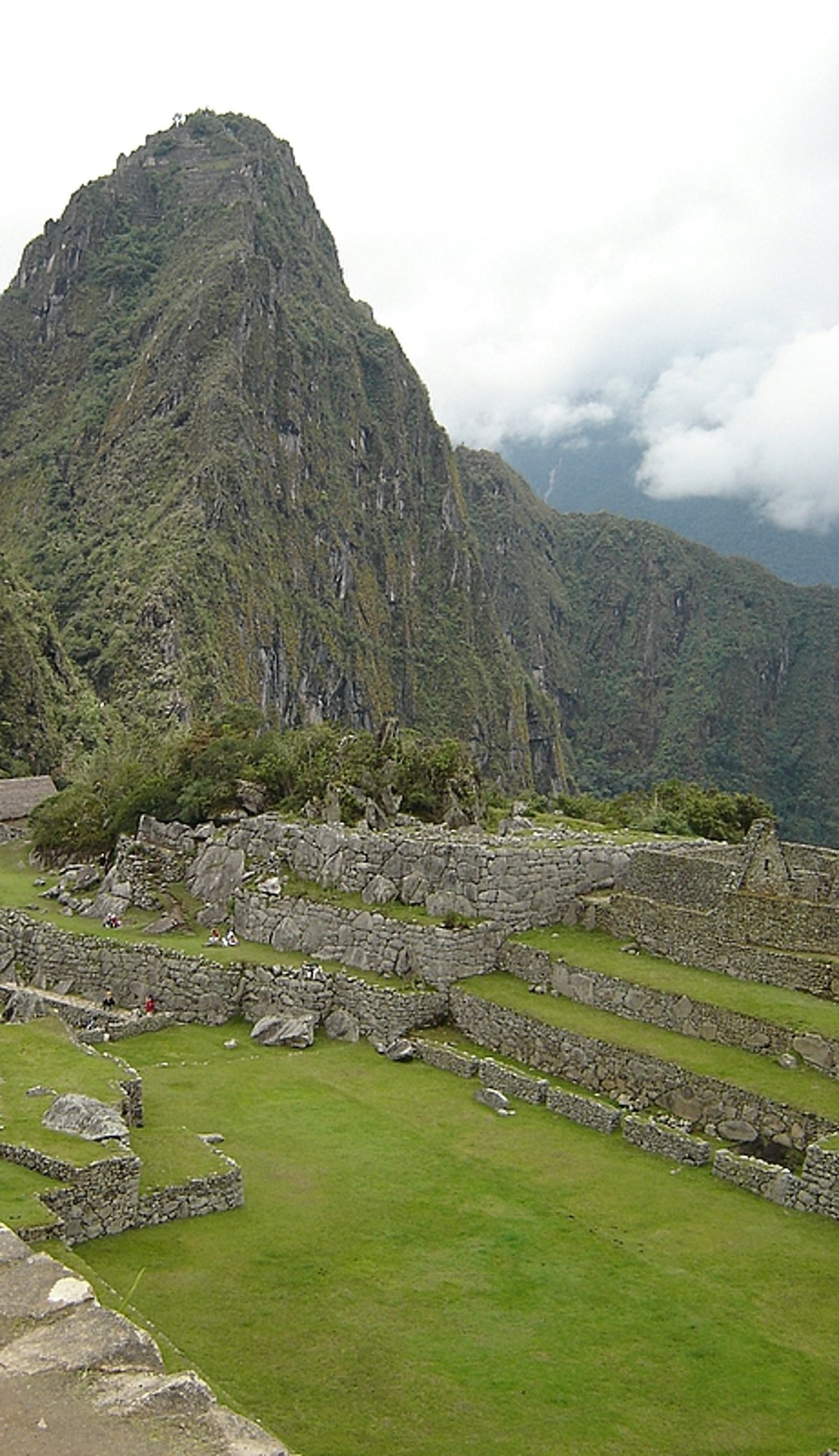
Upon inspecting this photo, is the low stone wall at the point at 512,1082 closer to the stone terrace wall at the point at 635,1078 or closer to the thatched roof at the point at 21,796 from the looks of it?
the stone terrace wall at the point at 635,1078

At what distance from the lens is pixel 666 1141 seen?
472 inches

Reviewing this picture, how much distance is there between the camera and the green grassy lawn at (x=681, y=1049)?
12.1 meters

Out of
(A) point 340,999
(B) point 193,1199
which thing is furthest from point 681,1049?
(B) point 193,1199

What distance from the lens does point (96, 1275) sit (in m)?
7.90

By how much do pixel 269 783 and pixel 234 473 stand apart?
94896mm

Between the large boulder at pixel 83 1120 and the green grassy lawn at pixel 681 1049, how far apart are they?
6461 millimetres

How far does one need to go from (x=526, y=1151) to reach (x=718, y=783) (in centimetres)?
19450

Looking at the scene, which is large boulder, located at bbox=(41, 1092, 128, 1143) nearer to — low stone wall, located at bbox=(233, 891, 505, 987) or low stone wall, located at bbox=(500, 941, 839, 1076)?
low stone wall, located at bbox=(500, 941, 839, 1076)

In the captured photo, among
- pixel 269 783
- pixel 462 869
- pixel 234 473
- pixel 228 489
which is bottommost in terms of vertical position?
pixel 462 869

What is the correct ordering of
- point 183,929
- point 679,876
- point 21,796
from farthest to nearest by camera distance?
point 21,796
point 183,929
point 679,876

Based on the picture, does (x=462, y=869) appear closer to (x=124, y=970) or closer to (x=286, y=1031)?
(x=286, y=1031)

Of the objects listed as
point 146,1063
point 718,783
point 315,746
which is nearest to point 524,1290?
point 146,1063

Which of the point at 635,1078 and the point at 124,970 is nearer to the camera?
the point at 635,1078

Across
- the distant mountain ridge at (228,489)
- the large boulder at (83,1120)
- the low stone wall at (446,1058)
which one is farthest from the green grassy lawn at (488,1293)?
the distant mountain ridge at (228,489)
